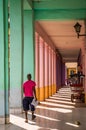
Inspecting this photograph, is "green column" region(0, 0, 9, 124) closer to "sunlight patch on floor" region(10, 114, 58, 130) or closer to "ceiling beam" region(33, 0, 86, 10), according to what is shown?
"sunlight patch on floor" region(10, 114, 58, 130)

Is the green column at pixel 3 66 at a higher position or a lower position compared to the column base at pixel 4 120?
higher

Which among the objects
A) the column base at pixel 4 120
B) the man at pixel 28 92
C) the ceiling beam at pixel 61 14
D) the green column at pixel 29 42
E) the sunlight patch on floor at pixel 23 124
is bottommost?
the sunlight patch on floor at pixel 23 124

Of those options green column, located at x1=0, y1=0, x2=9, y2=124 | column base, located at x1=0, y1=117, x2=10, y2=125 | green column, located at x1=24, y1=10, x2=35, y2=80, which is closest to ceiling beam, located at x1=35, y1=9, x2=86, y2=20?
green column, located at x1=24, y1=10, x2=35, y2=80

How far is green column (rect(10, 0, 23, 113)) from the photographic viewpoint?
15.4 m

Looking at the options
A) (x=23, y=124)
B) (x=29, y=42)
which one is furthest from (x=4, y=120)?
(x=29, y=42)

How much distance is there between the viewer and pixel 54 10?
18.7 meters

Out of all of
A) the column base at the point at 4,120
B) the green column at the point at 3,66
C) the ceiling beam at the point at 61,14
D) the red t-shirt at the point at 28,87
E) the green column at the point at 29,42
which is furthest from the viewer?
the ceiling beam at the point at 61,14

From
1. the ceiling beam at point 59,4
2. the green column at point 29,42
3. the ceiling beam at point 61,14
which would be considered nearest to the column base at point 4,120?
the green column at point 29,42

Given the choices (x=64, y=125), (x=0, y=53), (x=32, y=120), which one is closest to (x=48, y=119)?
(x=32, y=120)

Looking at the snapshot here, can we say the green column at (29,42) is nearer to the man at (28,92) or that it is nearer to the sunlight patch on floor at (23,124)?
the man at (28,92)

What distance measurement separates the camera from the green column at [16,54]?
15.4 metres

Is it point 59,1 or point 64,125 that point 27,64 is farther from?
point 64,125

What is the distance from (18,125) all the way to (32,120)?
147 cm

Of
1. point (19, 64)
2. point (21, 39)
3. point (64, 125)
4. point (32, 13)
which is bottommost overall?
point (64, 125)
